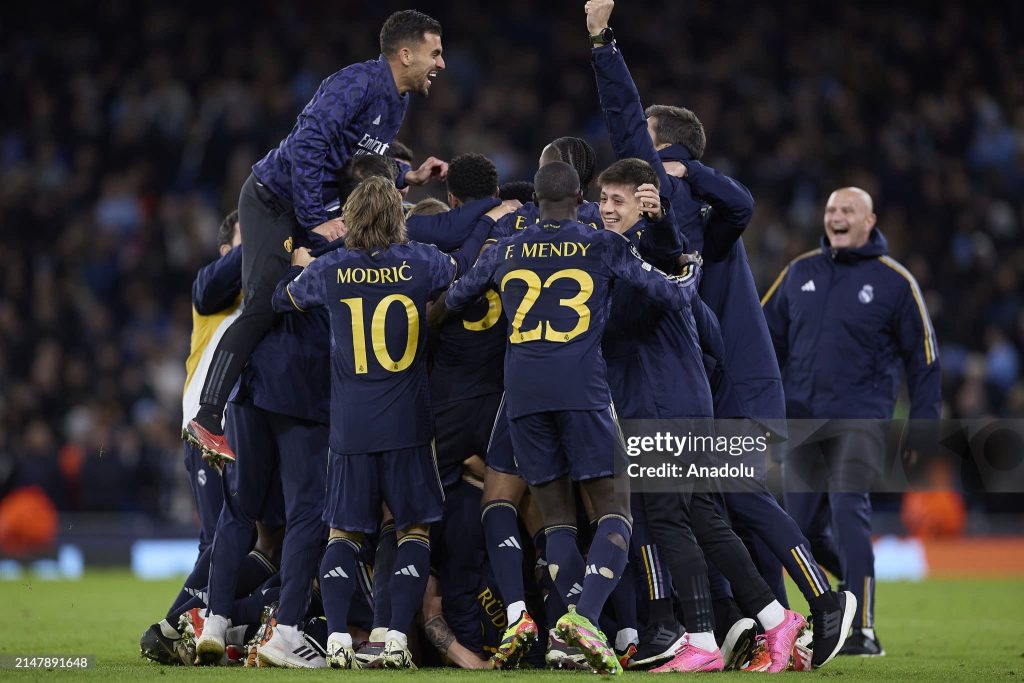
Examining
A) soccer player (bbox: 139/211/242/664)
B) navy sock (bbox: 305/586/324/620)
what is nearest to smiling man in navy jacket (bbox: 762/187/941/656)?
navy sock (bbox: 305/586/324/620)

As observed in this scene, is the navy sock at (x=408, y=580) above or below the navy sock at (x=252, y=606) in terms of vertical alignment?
above

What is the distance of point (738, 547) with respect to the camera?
624 centimetres

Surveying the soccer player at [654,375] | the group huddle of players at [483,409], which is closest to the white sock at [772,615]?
the group huddle of players at [483,409]

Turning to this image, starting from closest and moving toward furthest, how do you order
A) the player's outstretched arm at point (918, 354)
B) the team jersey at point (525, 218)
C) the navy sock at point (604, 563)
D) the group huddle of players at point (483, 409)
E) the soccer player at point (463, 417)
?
the navy sock at point (604, 563) → the group huddle of players at point (483, 409) → the team jersey at point (525, 218) → the soccer player at point (463, 417) → the player's outstretched arm at point (918, 354)

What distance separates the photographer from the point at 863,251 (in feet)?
27.5

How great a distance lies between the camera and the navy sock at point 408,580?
6.05 metres

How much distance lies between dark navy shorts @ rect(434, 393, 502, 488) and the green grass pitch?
43.4 inches

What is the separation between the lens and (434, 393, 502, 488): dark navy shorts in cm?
659

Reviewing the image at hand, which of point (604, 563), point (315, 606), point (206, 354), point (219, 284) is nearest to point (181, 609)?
point (315, 606)

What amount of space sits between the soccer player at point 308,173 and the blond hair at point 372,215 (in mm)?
341

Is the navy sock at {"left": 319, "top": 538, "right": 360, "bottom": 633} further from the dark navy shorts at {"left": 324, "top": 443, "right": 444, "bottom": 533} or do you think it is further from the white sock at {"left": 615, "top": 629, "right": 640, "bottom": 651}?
the white sock at {"left": 615, "top": 629, "right": 640, "bottom": 651}

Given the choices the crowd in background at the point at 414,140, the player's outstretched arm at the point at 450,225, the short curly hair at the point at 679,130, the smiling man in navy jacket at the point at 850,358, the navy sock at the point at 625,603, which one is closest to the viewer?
the navy sock at the point at 625,603

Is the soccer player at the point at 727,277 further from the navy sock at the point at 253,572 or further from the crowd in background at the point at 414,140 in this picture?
the crowd in background at the point at 414,140

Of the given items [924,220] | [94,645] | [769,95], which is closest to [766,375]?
[94,645]
